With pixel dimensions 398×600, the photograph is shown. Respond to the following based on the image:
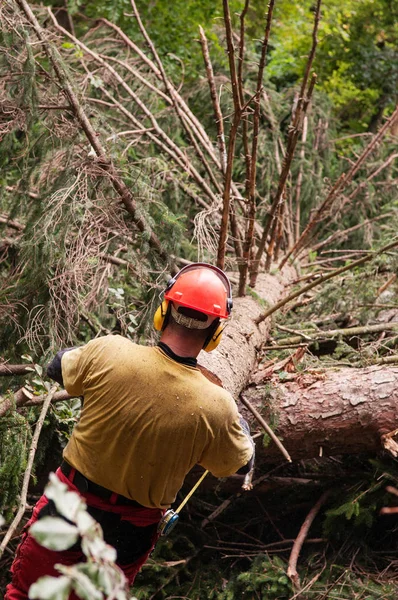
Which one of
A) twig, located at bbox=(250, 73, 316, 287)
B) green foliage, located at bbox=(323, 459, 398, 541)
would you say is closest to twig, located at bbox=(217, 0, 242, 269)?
twig, located at bbox=(250, 73, 316, 287)

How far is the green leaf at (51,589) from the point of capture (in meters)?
0.86

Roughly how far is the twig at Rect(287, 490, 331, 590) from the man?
1352 mm

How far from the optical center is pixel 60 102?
13.9ft

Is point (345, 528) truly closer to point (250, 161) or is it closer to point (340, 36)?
point (250, 161)

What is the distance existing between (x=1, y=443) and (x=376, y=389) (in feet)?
6.97

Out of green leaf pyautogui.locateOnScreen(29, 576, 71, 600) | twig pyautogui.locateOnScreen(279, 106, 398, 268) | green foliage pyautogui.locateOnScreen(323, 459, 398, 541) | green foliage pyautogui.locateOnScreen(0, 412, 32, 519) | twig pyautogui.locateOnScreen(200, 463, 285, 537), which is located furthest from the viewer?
twig pyautogui.locateOnScreen(279, 106, 398, 268)

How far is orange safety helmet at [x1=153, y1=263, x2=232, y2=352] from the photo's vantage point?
2516 millimetres

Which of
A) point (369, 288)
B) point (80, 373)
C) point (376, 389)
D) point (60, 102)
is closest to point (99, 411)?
point (80, 373)

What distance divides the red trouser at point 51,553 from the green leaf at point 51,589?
5.95 ft

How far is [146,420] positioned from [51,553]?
73 cm

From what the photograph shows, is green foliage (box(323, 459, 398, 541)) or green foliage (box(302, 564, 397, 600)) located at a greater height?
green foliage (box(323, 459, 398, 541))

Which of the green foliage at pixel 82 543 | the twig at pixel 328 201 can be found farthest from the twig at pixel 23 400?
the twig at pixel 328 201

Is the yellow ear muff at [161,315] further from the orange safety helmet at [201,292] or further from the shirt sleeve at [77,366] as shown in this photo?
the shirt sleeve at [77,366]

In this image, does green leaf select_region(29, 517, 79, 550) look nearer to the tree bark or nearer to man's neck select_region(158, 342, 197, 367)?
man's neck select_region(158, 342, 197, 367)
